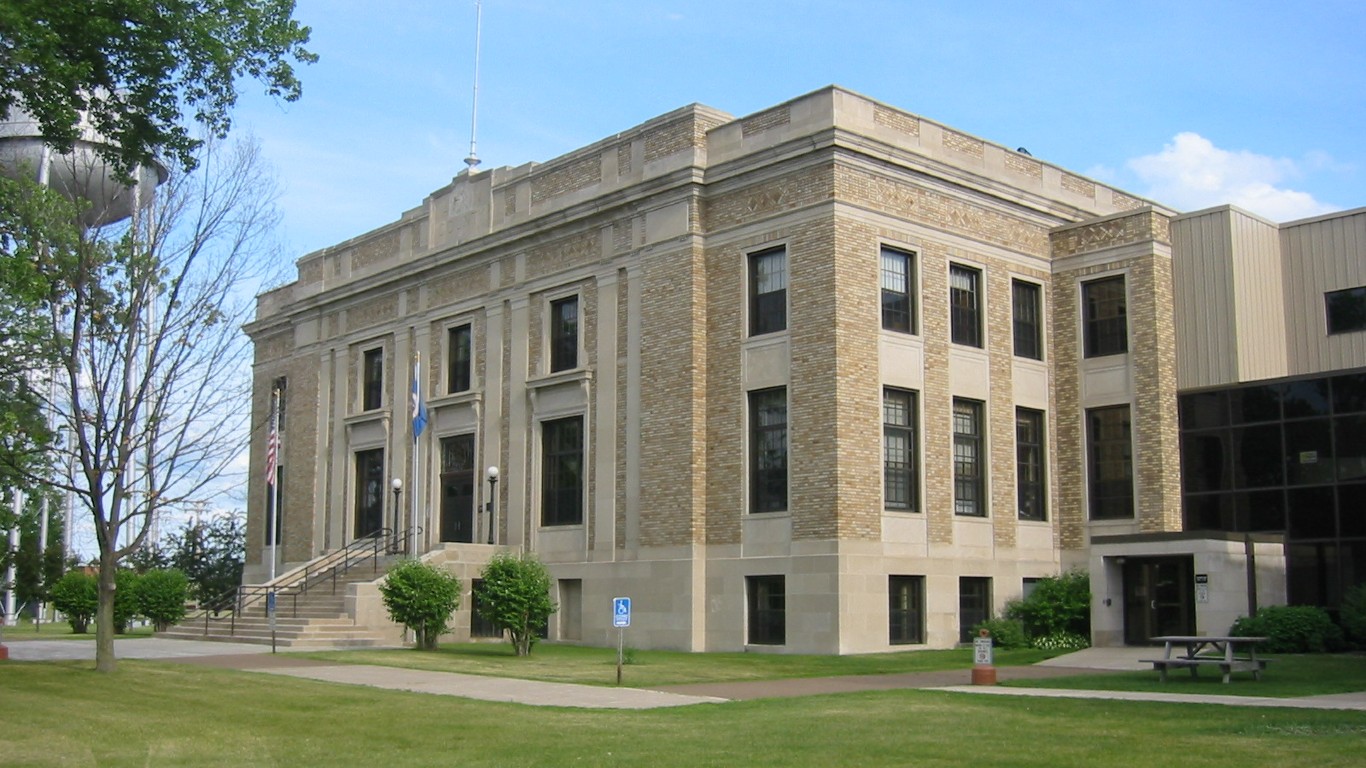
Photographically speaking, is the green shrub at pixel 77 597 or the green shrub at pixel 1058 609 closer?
the green shrub at pixel 1058 609

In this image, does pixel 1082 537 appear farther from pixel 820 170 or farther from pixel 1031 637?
pixel 820 170

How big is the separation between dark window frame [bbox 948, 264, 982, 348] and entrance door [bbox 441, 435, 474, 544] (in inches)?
566

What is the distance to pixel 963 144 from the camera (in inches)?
1342

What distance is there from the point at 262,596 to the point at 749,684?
20956 millimetres

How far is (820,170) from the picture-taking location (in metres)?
31.1

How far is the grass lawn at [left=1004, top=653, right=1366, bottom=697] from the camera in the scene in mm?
20438

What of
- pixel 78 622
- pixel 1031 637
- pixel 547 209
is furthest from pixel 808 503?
pixel 78 622

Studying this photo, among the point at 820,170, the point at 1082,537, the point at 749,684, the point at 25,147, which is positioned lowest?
the point at 749,684

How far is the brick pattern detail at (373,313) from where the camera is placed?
4409 cm

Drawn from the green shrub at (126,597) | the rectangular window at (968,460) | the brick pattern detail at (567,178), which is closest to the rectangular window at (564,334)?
the brick pattern detail at (567,178)

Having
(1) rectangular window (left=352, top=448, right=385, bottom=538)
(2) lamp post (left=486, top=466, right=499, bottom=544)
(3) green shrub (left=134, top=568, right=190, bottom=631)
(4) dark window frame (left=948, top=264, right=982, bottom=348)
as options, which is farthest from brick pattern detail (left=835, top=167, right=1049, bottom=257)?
(3) green shrub (left=134, top=568, right=190, bottom=631)

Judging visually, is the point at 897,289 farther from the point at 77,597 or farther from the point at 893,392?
the point at 77,597

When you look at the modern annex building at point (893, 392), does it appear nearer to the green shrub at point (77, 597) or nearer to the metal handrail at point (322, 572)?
the metal handrail at point (322, 572)

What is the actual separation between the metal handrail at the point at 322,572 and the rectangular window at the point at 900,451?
15363 mm
